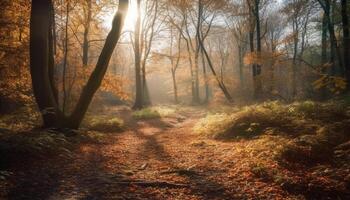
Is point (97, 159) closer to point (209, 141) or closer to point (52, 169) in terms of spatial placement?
point (52, 169)

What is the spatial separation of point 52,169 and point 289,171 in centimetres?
504

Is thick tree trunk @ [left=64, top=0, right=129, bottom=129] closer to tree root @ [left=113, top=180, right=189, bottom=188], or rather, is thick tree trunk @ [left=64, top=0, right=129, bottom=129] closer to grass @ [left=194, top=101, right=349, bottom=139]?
grass @ [left=194, top=101, right=349, bottom=139]

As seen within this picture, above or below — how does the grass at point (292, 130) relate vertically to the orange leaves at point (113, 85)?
below

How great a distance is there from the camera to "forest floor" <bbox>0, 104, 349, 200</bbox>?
5641 mm

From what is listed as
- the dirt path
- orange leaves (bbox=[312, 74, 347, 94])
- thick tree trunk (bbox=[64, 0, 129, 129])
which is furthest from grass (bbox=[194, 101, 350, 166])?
thick tree trunk (bbox=[64, 0, 129, 129])

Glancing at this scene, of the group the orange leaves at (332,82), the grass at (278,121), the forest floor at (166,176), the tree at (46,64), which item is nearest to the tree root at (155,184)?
the forest floor at (166,176)

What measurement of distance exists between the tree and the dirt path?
1664 mm

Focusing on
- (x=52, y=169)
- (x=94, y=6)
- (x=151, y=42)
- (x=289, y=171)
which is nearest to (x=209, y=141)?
(x=289, y=171)

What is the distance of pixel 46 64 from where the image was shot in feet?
34.6

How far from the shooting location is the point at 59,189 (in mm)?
5746

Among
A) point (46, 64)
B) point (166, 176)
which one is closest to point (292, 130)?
point (166, 176)

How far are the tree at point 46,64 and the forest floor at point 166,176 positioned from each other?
1.63 m

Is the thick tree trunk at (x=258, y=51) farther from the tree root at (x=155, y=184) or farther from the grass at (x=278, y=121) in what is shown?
the tree root at (x=155, y=184)

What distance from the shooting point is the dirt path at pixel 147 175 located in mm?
5738
